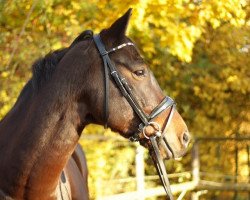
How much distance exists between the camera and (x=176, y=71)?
914cm

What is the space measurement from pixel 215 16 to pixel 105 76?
346cm

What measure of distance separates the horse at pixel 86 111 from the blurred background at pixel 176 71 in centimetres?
263

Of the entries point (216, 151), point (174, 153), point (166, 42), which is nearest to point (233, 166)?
point (216, 151)

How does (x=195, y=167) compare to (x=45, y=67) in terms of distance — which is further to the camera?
(x=195, y=167)

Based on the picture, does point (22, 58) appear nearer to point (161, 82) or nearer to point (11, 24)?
point (11, 24)

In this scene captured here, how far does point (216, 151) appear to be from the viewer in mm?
9688

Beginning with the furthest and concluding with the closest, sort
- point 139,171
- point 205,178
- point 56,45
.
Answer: point 205,178 < point 56,45 < point 139,171

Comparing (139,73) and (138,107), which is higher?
(139,73)

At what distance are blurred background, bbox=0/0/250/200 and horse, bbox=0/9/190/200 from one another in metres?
2.63

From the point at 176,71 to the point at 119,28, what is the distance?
6396 millimetres

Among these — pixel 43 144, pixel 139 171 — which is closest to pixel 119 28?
pixel 43 144

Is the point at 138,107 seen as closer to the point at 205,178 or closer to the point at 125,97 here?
the point at 125,97

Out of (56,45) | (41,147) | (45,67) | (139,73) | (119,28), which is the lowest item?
(56,45)

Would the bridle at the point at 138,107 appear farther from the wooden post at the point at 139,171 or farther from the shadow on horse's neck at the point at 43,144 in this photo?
the wooden post at the point at 139,171
